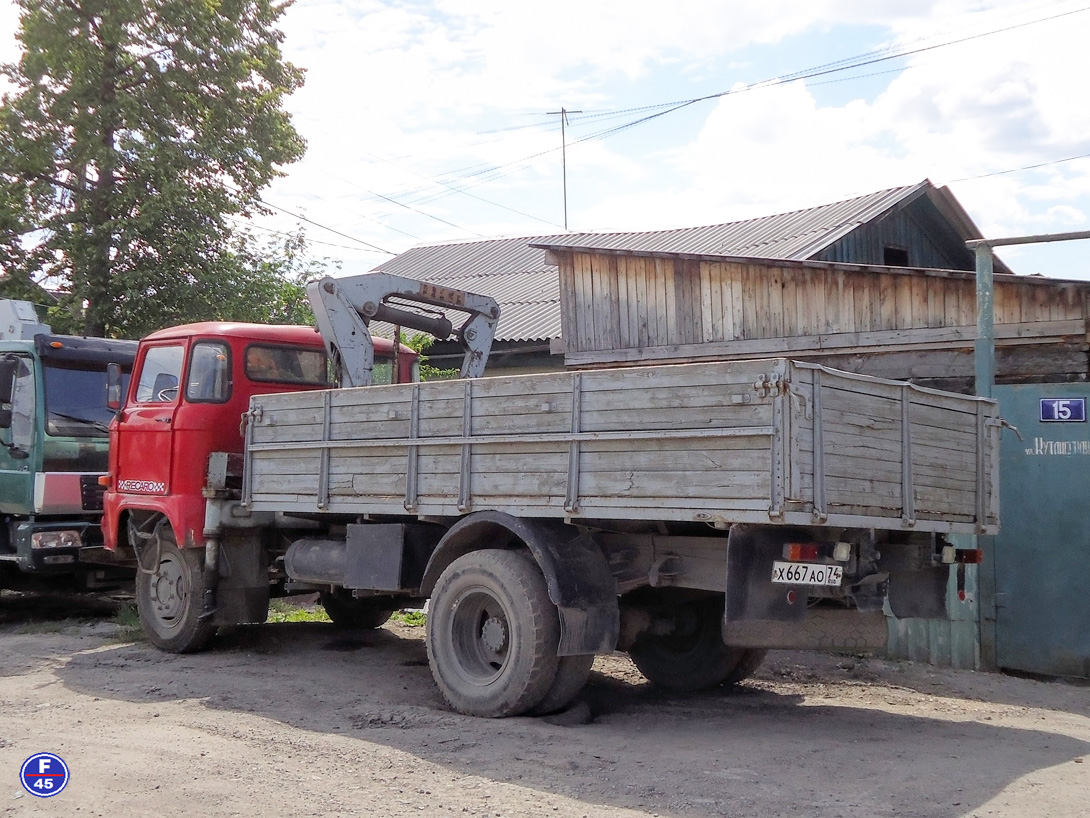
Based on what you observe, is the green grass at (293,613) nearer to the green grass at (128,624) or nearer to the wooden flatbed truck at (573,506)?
the green grass at (128,624)

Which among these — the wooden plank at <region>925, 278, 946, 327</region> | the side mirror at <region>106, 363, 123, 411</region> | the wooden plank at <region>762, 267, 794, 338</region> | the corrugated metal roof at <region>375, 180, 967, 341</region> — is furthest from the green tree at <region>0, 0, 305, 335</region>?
the wooden plank at <region>925, 278, 946, 327</region>

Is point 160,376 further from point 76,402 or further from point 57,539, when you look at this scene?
point 57,539

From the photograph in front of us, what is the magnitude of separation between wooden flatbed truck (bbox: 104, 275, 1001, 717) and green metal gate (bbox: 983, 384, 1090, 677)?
1598 mm

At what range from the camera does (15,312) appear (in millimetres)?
11453

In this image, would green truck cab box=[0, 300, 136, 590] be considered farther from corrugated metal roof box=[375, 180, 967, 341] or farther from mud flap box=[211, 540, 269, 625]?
corrugated metal roof box=[375, 180, 967, 341]

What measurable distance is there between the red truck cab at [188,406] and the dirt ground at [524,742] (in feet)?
3.76

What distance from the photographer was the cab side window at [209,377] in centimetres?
827

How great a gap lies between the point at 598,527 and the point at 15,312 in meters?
8.19

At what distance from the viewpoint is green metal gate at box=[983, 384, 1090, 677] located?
7.46 metres

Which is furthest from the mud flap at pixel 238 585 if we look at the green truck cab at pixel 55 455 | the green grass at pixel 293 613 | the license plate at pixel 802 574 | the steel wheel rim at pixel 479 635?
the license plate at pixel 802 574

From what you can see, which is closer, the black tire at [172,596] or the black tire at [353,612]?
the black tire at [172,596]

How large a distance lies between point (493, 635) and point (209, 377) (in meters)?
3.41

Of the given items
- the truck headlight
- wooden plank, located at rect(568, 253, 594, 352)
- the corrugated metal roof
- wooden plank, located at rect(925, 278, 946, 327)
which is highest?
the corrugated metal roof

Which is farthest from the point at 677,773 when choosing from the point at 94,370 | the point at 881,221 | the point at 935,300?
the point at 881,221
